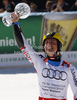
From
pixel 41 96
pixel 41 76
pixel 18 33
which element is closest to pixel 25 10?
pixel 18 33

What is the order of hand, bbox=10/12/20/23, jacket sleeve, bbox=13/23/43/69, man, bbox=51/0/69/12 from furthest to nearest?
man, bbox=51/0/69/12, jacket sleeve, bbox=13/23/43/69, hand, bbox=10/12/20/23

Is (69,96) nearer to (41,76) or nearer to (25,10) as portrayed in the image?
(41,76)

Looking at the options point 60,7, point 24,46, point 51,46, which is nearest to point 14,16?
point 24,46

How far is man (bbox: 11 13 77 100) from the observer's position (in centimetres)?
261

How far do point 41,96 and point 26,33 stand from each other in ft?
16.8

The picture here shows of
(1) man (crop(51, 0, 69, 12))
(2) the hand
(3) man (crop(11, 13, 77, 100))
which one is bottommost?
(1) man (crop(51, 0, 69, 12))

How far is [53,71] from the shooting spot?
8.72 ft

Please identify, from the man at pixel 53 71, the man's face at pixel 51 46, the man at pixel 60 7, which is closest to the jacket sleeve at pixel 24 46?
the man at pixel 53 71

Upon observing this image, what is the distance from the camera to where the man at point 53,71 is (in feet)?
8.57

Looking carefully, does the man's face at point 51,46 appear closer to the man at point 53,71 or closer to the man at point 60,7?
the man at point 53,71

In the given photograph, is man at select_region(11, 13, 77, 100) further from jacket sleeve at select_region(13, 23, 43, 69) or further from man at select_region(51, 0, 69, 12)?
man at select_region(51, 0, 69, 12)

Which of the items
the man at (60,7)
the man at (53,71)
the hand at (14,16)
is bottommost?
the man at (60,7)

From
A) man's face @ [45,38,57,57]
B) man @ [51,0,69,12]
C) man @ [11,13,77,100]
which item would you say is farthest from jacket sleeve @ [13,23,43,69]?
man @ [51,0,69,12]

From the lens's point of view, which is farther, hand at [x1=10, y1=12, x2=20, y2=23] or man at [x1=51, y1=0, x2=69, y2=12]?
man at [x1=51, y1=0, x2=69, y2=12]
